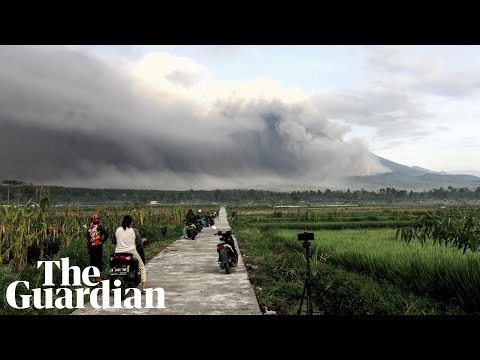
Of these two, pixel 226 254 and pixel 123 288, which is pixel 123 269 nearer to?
pixel 123 288

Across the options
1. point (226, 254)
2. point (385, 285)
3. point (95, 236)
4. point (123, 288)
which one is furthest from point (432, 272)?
point (95, 236)

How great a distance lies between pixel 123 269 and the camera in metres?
7.16

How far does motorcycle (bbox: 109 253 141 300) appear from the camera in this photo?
711cm

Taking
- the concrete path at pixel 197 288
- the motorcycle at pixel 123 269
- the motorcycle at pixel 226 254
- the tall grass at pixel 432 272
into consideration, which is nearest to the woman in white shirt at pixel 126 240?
the motorcycle at pixel 123 269

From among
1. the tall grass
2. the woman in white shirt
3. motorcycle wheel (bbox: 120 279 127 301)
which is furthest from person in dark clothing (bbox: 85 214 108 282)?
the tall grass

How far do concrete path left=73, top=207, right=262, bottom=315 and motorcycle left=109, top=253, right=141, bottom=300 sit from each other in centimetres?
37

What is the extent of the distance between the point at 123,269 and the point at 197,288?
62.2 inches

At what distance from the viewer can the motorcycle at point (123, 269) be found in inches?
280
